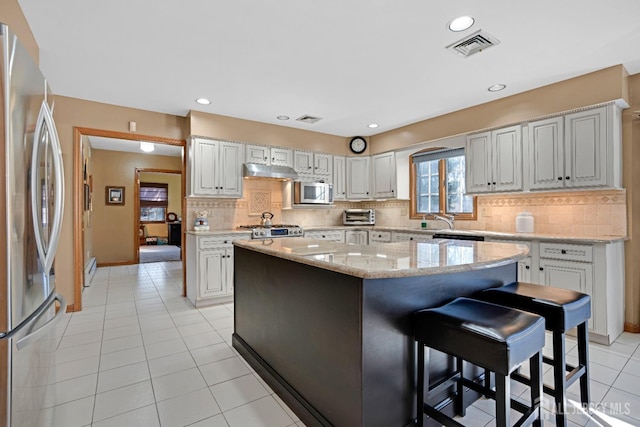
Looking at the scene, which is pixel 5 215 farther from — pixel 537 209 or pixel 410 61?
pixel 537 209

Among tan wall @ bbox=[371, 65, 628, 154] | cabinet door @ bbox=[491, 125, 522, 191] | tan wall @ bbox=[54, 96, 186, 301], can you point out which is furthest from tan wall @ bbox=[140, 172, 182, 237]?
cabinet door @ bbox=[491, 125, 522, 191]

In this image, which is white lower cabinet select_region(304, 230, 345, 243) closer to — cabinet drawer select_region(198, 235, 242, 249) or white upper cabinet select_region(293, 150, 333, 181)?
white upper cabinet select_region(293, 150, 333, 181)

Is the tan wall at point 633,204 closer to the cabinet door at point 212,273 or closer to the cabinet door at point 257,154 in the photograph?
the cabinet door at point 257,154

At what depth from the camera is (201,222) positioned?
429 cm

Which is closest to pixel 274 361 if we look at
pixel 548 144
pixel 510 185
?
pixel 510 185

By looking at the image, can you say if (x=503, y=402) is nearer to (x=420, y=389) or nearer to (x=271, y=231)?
(x=420, y=389)

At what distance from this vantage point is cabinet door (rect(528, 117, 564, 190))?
323 centimetres

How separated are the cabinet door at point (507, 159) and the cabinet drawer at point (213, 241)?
10.8 ft

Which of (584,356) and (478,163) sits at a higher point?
(478,163)

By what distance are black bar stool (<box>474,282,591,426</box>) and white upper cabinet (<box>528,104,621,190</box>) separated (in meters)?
1.80

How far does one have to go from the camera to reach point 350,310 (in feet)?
4.91

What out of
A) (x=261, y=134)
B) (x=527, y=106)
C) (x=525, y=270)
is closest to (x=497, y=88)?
(x=527, y=106)

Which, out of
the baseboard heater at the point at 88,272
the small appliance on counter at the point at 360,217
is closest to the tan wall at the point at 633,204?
the small appliance on counter at the point at 360,217

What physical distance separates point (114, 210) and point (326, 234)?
5.05 meters
